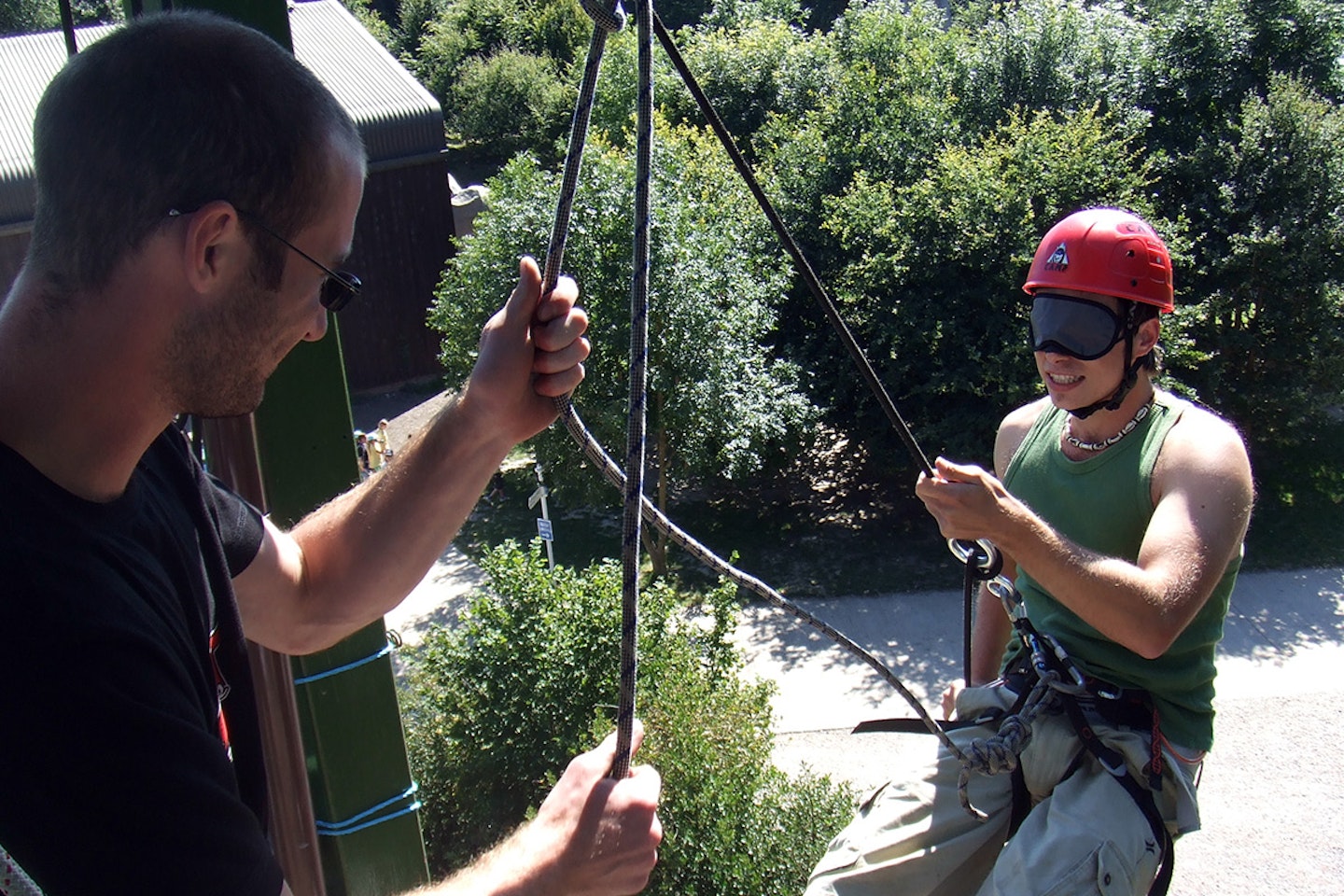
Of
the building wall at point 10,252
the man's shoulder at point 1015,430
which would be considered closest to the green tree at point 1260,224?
the man's shoulder at point 1015,430

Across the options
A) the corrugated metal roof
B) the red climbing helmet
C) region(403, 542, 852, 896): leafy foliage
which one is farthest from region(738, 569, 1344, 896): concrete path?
the corrugated metal roof

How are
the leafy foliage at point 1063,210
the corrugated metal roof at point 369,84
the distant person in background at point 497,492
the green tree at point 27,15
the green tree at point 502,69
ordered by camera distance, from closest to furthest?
the leafy foliage at point 1063,210 < the distant person in background at point 497,492 < the corrugated metal roof at point 369,84 < the green tree at point 27,15 < the green tree at point 502,69

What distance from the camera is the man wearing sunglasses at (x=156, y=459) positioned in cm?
133

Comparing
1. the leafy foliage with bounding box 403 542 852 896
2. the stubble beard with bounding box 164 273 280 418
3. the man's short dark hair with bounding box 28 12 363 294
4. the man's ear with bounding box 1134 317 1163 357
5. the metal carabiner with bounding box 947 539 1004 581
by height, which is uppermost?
the man's short dark hair with bounding box 28 12 363 294

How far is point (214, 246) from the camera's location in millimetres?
1553

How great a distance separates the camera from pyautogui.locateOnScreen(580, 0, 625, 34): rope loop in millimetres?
1887

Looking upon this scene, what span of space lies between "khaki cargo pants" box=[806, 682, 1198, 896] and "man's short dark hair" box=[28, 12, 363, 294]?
1.99 metres

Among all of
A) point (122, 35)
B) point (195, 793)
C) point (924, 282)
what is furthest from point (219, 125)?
point (924, 282)

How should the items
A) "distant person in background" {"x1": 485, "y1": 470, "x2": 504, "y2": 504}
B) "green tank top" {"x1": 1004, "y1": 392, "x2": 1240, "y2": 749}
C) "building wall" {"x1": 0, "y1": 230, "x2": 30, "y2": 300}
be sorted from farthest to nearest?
"distant person in background" {"x1": 485, "y1": 470, "x2": 504, "y2": 504} < "building wall" {"x1": 0, "y1": 230, "x2": 30, "y2": 300} < "green tank top" {"x1": 1004, "y1": 392, "x2": 1240, "y2": 749}

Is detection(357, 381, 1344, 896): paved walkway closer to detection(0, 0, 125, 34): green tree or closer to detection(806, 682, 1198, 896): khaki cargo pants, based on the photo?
detection(806, 682, 1198, 896): khaki cargo pants

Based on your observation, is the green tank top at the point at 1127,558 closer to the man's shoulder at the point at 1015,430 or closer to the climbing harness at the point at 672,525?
the climbing harness at the point at 672,525

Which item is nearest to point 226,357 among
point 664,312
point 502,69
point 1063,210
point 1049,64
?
point 664,312

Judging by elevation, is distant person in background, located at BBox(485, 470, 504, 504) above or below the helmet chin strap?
below

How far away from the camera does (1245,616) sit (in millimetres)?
10000
